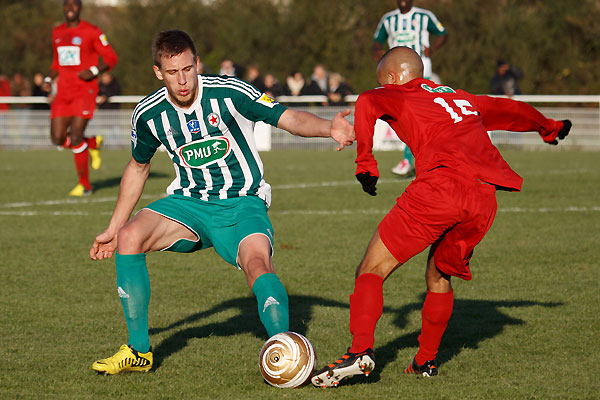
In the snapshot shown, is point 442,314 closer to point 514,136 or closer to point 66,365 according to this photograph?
point 66,365

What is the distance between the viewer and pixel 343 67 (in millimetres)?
34031

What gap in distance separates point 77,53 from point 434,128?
8.43 metres

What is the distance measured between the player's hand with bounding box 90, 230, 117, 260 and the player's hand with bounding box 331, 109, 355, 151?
1.41 metres

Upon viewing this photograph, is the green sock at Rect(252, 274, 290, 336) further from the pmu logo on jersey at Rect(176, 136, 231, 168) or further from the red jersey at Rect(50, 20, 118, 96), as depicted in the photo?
the red jersey at Rect(50, 20, 118, 96)

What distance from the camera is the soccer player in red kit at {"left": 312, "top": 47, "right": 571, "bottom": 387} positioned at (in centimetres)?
415

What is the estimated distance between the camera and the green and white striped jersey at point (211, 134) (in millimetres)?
4781

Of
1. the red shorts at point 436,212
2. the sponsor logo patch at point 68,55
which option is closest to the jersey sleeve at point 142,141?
the red shorts at point 436,212

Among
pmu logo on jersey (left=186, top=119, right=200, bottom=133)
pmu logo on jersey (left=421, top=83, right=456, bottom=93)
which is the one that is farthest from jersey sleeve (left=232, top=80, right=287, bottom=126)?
pmu logo on jersey (left=421, top=83, right=456, bottom=93)

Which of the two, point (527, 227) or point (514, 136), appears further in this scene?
point (514, 136)

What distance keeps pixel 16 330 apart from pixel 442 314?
2.59 metres

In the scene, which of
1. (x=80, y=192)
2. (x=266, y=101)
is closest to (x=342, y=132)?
(x=266, y=101)

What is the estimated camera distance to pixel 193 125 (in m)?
4.79

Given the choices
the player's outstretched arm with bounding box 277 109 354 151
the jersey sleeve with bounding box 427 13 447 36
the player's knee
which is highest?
the player's outstretched arm with bounding box 277 109 354 151

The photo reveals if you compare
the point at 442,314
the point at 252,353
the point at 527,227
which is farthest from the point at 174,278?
the point at 527,227
